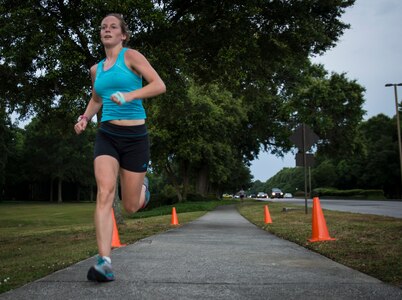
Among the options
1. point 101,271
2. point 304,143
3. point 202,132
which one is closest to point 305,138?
point 304,143

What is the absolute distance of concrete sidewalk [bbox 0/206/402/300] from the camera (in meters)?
3.35

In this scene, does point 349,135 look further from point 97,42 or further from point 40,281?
point 40,281

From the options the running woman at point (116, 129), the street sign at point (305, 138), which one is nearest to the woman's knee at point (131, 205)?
the running woman at point (116, 129)

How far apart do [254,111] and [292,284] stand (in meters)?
35.0

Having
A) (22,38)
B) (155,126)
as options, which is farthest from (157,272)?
(155,126)

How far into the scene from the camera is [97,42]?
1153 centimetres

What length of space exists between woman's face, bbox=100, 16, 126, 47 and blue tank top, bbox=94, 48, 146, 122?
119mm

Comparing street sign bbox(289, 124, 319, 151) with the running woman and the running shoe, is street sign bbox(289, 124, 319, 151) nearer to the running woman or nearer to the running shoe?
the running woman

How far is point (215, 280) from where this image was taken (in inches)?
155

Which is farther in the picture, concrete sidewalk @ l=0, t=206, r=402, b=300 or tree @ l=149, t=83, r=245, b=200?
tree @ l=149, t=83, r=245, b=200

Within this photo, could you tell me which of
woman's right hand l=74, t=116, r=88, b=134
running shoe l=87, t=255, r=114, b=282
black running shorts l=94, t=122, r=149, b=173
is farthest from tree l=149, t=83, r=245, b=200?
running shoe l=87, t=255, r=114, b=282

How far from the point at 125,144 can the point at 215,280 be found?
4.68 ft

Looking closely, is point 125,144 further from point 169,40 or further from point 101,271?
point 169,40

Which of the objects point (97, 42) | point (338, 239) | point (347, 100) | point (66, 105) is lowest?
point (338, 239)
